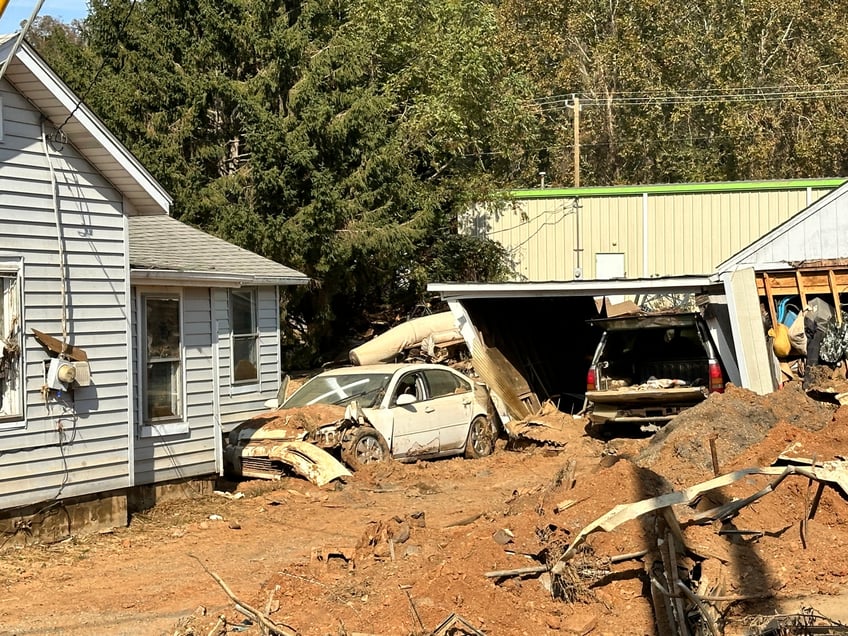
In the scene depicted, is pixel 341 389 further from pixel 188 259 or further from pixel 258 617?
pixel 258 617

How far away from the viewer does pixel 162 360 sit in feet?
46.8

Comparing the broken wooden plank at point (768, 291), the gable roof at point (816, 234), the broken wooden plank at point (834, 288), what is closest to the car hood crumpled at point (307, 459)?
the broken wooden plank at point (768, 291)

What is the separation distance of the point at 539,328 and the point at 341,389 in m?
7.90

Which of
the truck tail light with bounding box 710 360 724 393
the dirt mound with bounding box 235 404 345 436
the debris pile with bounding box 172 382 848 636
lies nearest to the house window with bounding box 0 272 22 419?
the debris pile with bounding box 172 382 848 636

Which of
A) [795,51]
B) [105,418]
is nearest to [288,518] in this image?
[105,418]

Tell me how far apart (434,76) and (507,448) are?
1768 centimetres

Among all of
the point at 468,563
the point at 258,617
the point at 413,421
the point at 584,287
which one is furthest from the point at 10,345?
the point at 584,287

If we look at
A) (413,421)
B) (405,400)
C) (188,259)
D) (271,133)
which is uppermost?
(271,133)

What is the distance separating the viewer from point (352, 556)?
30.6 feet

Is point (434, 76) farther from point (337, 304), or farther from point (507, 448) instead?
point (507, 448)

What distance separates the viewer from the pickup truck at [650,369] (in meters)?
17.3

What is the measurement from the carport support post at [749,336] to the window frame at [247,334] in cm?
741

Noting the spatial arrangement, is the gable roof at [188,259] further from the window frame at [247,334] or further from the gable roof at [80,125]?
the gable roof at [80,125]

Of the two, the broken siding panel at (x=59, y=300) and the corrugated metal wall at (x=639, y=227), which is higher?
the corrugated metal wall at (x=639, y=227)
